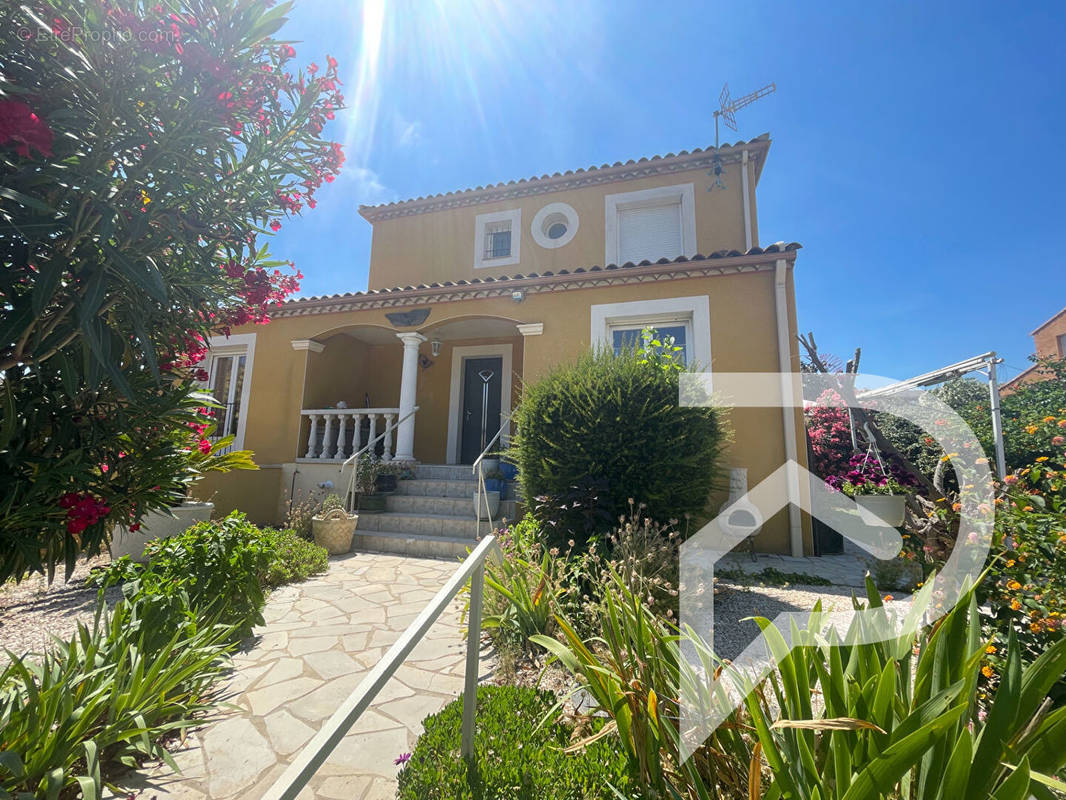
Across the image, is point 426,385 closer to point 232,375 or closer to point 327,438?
point 327,438

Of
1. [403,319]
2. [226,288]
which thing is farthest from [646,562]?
[403,319]

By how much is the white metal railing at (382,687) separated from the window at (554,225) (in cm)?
903

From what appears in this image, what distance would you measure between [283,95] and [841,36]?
750 cm

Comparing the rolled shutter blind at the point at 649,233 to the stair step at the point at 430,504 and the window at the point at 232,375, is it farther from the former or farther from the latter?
the window at the point at 232,375

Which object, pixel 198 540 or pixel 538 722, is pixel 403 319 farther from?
pixel 538 722

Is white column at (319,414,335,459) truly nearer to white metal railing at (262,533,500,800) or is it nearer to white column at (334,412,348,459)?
white column at (334,412,348,459)

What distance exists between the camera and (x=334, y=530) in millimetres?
6074

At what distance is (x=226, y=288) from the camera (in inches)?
77.5

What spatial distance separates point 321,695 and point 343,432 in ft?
19.5

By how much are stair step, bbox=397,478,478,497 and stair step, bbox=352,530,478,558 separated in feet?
3.25

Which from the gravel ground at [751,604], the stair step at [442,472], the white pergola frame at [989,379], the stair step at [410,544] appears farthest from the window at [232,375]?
the white pergola frame at [989,379]

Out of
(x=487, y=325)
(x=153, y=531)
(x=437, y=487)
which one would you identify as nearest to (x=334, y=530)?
(x=437, y=487)

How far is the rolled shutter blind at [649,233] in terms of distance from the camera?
9.40 meters

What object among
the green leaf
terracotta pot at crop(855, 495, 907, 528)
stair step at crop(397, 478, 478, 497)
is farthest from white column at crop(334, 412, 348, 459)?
terracotta pot at crop(855, 495, 907, 528)
